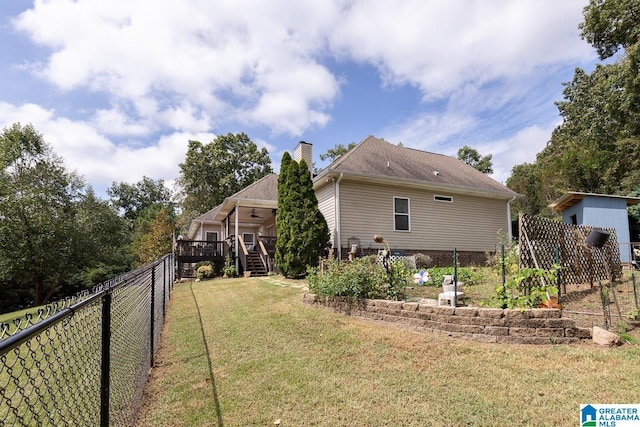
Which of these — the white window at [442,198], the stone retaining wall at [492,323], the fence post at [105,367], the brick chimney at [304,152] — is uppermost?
the brick chimney at [304,152]

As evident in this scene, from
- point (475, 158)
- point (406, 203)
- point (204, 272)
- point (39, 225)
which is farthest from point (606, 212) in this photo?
point (39, 225)

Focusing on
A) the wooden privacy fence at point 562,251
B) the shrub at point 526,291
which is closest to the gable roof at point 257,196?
the wooden privacy fence at point 562,251

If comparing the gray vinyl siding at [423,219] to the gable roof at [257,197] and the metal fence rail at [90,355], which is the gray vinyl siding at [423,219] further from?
the metal fence rail at [90,355]

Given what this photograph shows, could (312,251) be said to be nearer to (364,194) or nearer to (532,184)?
(364,194)

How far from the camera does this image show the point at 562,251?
6629mm

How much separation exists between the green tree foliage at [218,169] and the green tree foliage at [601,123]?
24664 mm

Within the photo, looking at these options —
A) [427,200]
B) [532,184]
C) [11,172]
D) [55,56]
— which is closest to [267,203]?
[427,200]

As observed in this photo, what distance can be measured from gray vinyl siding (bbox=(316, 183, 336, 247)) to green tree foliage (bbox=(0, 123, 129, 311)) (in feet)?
61.2

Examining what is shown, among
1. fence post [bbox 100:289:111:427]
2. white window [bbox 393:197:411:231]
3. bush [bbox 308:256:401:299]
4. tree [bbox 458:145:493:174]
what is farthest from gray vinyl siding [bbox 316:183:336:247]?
tree [bbox 458:145:493:174]

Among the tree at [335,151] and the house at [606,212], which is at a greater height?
the tree at [335,151]

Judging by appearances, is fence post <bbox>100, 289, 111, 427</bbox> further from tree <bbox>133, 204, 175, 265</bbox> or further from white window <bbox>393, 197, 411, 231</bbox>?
tree <bbox>133, 204, 175, 265</bbox>

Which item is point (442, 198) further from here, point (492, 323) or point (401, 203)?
point (492, 323)

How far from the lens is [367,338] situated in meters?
4.77

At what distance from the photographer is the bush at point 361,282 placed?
6.17m
